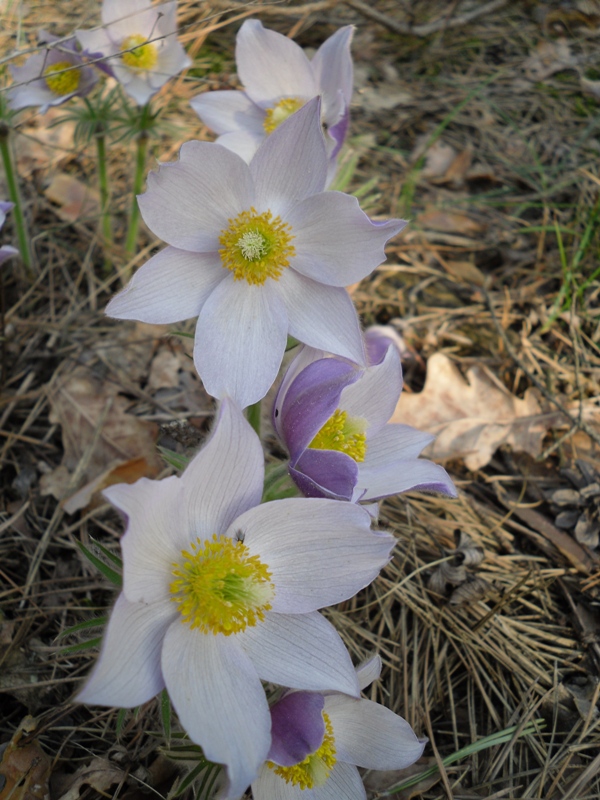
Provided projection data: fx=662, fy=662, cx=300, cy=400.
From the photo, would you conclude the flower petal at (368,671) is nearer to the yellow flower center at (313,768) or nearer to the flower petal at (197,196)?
the yellow flower center at (313,768)

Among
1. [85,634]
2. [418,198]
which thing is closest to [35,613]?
[85,634]

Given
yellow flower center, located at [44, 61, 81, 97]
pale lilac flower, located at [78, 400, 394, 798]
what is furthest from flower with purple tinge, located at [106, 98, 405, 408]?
yellow flower center, located at [44, 61, 81, 97]

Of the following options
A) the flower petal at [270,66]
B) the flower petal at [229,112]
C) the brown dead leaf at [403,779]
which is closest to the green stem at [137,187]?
the flower petal at [229,112]

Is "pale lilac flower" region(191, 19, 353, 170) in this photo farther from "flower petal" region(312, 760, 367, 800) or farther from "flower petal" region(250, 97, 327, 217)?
"flower petal" region(312, 760, 367, 800)

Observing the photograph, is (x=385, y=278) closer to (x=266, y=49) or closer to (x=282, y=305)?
(x=266, y=49)

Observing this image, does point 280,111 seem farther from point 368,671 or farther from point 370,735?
point 370,735

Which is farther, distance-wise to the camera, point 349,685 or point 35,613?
point 35,613
